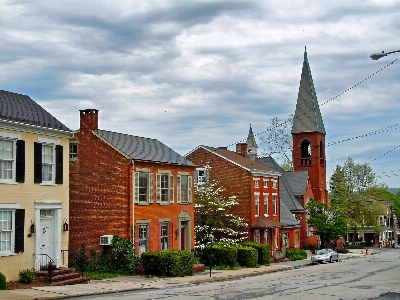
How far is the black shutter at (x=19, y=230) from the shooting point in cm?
2738

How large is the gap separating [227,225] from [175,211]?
36.3 feet

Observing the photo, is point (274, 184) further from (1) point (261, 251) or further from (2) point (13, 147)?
(2) point (13, 147)

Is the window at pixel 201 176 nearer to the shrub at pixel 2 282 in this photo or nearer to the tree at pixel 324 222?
the tree at pixel 324 222

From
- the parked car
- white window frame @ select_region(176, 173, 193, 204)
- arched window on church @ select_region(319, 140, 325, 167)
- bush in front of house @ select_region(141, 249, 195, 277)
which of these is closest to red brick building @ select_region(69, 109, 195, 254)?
white window frame @ select_region(176, 173, 193, 204)

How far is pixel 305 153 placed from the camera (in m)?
76.6

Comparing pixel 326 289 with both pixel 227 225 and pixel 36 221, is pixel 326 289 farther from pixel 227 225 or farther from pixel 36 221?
pixel 227 225

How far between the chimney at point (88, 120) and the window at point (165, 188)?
5153 mm

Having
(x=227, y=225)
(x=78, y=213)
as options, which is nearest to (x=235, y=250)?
(x=227, y=225)

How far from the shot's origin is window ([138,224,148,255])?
1439 inches

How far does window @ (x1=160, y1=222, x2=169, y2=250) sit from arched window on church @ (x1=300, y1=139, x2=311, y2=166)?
1566 inches

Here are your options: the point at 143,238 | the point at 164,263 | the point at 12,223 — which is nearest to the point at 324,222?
the point at 143,238

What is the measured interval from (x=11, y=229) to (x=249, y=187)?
25995 millimetres

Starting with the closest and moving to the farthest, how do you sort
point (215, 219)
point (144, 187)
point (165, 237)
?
point (144, 187), point (165, 237), point (215, 219)

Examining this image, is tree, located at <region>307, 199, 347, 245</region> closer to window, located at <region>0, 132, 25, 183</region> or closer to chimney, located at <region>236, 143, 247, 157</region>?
chimney, located at <region>236, 143, 247, 157</region>
